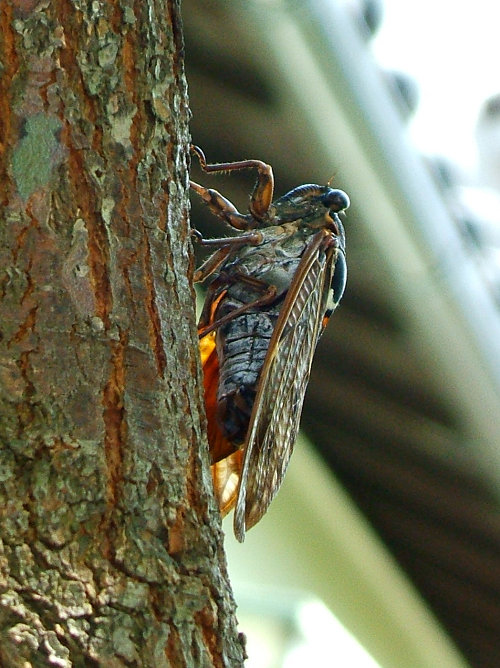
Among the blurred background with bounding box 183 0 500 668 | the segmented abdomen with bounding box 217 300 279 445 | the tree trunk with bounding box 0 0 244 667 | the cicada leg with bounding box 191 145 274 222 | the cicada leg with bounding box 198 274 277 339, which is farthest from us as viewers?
the blurred background with bounding box 183 0 500 668

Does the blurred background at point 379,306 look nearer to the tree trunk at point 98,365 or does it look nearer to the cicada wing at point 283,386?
the cicada wing at point 283,386

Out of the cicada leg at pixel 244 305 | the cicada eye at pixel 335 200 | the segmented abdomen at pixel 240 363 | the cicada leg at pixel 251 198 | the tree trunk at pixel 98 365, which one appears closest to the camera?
the tree trunk at pixel 98 365

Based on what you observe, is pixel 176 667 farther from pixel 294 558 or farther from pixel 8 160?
pixel 294 558

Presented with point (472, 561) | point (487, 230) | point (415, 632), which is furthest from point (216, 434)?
point (415, 632)

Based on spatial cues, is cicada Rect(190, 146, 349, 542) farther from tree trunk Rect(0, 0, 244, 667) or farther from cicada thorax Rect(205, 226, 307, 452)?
tree trunk Rect(0, 0, 244, 667)

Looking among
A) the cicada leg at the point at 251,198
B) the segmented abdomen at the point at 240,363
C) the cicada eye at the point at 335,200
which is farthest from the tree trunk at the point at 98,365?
the cicada eye at the point at 335,200

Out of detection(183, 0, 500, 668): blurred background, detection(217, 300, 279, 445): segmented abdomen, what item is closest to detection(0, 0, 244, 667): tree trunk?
detection(217, 300, 279, 445): segmented abdomen

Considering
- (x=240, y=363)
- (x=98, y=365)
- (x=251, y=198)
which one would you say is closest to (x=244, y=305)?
(x=240, y=363)
